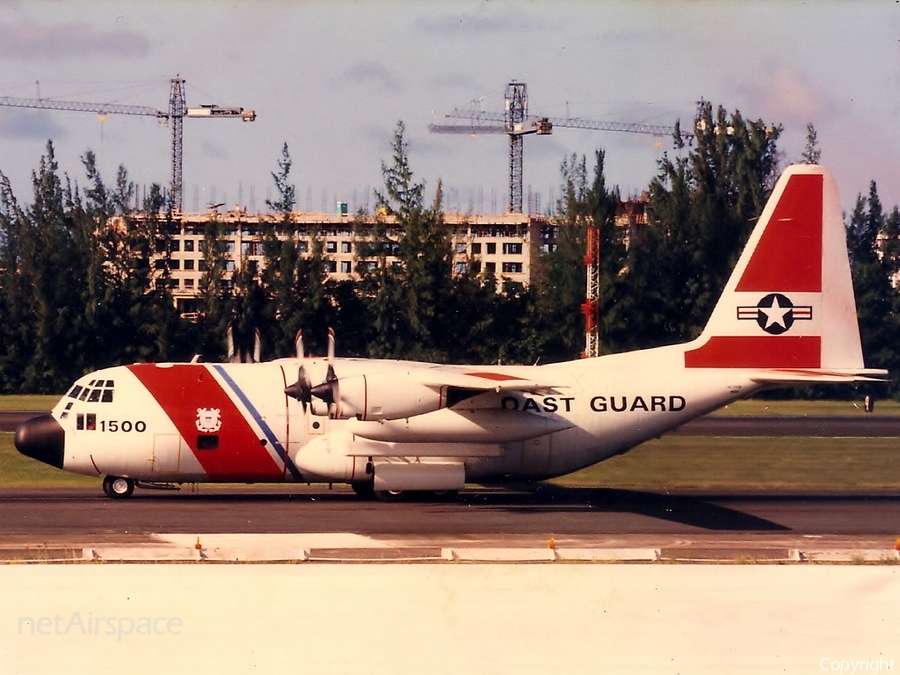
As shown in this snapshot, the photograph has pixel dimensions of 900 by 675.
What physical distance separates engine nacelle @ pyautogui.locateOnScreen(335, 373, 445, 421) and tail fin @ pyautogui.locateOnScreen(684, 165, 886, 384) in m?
7.35

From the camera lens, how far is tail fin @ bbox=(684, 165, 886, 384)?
1058 inches

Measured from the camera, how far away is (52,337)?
55.7 metres

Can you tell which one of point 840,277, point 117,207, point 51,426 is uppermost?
point 117,207

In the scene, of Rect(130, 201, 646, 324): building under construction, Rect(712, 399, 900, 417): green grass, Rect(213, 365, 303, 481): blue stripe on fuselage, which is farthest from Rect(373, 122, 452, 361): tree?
Rect(213, 365, 303, 481): blue stripe on fuselage

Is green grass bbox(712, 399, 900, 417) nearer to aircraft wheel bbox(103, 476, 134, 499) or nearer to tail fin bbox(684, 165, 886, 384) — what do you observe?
tail fin bbox(684, 165, 886, 384)

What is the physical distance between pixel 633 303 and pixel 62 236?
3168 cm

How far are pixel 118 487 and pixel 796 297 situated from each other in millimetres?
16833

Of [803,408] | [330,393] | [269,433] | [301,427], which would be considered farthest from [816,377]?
[803,408]

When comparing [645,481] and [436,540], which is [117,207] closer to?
[645,481]

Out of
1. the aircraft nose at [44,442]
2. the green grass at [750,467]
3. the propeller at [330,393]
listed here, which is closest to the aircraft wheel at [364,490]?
the propeller at [330,393]

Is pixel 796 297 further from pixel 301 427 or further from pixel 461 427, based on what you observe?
pixel 301 427
